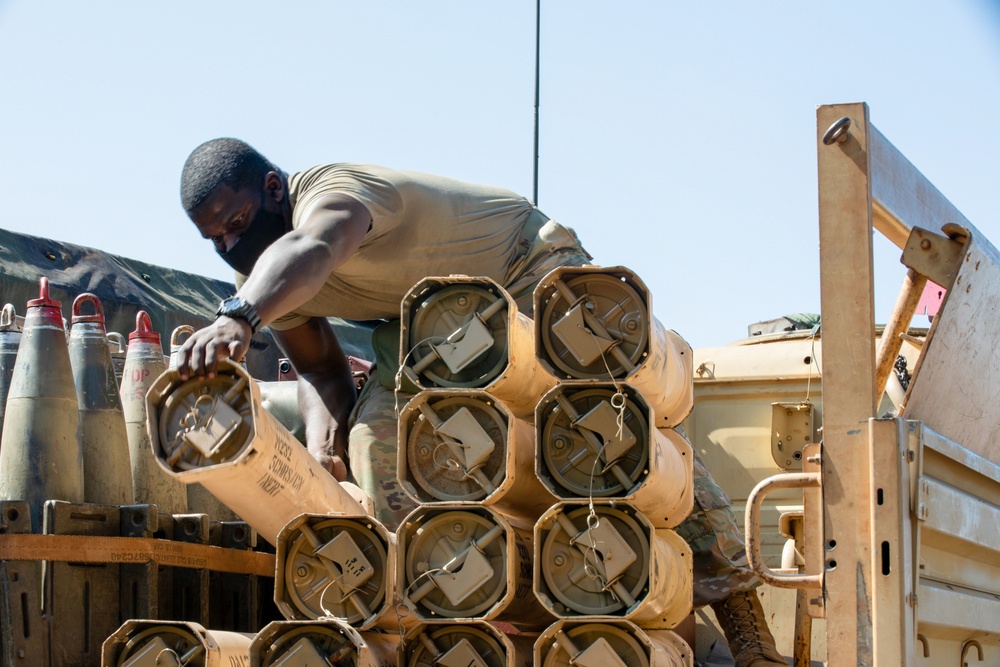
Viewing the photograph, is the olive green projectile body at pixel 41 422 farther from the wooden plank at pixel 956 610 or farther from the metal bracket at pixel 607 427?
the wooden plank at pixel 956 610

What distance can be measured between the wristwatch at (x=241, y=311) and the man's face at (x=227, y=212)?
91 cm

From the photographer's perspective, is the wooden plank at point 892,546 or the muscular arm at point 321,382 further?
the muscular arm at point 321,382

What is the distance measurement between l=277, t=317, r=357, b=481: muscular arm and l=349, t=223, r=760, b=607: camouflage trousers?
0.48 meters

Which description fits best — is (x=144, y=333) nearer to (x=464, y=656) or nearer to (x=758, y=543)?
(x=464, y=656)

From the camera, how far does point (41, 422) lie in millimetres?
A: 3998

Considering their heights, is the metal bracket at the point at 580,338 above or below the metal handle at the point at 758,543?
above

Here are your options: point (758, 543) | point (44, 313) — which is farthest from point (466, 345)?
point (44, 313)

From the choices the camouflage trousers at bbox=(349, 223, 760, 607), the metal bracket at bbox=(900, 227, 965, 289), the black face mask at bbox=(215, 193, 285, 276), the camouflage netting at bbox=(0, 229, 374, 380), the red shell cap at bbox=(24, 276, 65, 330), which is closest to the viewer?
the metal bracket at bbox=(900, 227, 965, 289)

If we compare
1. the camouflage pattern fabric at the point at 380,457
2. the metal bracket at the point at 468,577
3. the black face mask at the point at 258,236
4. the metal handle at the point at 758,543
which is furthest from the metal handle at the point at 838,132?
the black face mask at the point at 258,236

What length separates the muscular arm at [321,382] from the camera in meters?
4.97

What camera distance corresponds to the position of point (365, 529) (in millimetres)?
3258

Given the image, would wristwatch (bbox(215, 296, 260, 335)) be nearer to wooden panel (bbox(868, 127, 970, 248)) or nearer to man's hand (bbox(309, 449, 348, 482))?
man's hand (bbox(309, 449, 348, 482))

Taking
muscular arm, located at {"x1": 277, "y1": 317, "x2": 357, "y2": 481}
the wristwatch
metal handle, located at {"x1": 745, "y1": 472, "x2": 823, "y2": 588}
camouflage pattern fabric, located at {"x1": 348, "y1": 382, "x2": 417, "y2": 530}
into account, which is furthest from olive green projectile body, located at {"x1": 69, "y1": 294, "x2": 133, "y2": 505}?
metal handle, located at {"x1": 745, "y1": 472, "x2": 823, "y2": 588}

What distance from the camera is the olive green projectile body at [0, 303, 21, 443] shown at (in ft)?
14.3
